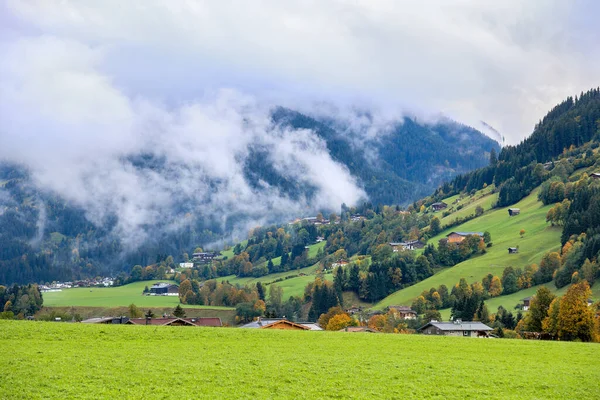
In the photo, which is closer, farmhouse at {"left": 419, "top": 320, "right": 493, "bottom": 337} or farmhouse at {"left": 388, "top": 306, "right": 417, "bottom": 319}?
farmhouse at {"left": 419, "top": 320, "right": 493, "bottom": 337}

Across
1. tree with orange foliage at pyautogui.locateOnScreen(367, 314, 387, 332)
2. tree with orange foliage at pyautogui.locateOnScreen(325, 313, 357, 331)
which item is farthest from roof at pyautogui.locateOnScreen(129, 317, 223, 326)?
tree with orange foliage at pyautogui.locateOnScreen(367, 314, 387, 332)

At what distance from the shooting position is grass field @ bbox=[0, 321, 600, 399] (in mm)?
36031

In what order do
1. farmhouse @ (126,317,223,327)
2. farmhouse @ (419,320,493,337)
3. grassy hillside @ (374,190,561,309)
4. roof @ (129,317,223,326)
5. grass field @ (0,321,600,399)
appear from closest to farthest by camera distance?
grass field @ (0,321,600,399), farmhouse @ (126,317,223,327), roof @ (129,317,223,326), farmhouse @ (419,320,493,337), grassy hillside @ (374,190,561,309)

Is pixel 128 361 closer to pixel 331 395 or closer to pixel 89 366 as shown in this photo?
pixel 89 366

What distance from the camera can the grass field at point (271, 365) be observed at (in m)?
36.0

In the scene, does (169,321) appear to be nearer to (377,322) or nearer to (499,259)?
(377,322)

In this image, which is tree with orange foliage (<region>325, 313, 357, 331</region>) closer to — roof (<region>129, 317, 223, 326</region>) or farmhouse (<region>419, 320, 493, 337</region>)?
roof (<region>129, 317, 223, 326</region>)

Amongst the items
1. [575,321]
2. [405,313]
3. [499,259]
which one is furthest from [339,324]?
[499,259]

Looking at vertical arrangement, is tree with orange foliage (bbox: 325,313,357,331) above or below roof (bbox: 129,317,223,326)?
above

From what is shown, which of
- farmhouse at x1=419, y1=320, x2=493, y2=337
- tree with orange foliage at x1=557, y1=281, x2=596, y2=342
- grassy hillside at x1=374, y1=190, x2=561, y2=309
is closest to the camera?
tree with orange foliage at x1=557, y1=281, x2=596, y2=342

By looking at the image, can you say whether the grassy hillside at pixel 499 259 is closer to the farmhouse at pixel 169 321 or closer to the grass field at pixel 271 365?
the farmhouse at pixel 169 321

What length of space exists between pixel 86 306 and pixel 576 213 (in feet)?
433

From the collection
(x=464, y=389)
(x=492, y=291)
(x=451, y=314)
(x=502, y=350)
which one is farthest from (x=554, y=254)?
(x=464, y=389)

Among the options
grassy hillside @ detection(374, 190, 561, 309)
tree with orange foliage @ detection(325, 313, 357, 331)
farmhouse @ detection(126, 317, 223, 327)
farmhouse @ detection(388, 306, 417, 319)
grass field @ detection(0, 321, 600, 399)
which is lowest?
grass field @ detection(0, 321, 600, 399)
